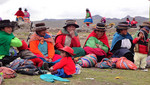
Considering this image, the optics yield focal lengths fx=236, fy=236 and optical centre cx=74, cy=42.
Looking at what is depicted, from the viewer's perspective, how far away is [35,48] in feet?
21.3

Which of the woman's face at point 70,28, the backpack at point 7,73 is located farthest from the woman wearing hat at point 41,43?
the backpack at point 7,73

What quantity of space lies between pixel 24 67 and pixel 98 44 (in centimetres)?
309

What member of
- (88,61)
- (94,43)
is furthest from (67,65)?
(94,43)

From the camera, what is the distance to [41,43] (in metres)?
6.65

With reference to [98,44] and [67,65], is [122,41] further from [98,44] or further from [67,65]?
[67,65]

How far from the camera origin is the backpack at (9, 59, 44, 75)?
17.9 ft

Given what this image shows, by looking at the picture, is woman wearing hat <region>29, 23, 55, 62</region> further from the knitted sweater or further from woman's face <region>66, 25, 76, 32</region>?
the knitted sweater

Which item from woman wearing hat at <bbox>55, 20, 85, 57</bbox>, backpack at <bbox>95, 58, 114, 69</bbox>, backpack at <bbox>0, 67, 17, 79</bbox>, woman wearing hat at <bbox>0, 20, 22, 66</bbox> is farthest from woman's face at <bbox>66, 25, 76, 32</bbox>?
backpack at <bbox>0, 67, 17, 79</bbox>

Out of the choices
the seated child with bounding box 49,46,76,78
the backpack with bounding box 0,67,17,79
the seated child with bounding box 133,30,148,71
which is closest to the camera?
the backpack with bounding box 0,67,17,79

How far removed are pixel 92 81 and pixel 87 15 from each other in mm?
18275

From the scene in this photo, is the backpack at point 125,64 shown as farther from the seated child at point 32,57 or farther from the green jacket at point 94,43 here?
the seated child at point 32,57

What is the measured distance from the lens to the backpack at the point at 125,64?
6.80 m

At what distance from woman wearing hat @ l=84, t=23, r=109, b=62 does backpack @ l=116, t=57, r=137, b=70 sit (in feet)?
2.79

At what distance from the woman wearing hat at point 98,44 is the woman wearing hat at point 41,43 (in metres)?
1.48
